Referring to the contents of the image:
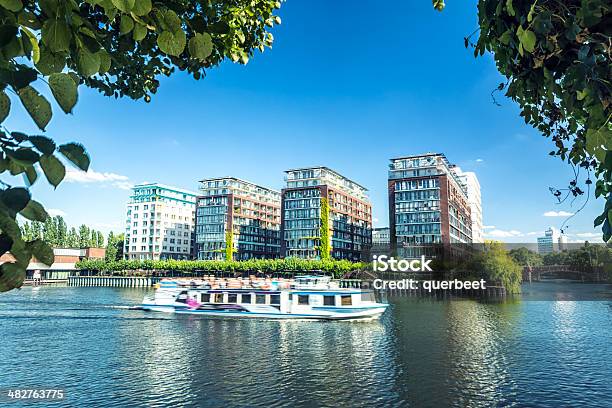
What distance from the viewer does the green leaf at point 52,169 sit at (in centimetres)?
189

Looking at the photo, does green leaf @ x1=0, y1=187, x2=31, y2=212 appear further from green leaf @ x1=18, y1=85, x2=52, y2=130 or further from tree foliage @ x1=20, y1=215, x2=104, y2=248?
tree foliage @ x1=20, y1=215, x2=104, y2=248

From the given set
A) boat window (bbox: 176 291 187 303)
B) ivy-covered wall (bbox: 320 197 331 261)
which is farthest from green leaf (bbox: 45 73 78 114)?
ivy-covered wall (bbox: 320 197 331 261)

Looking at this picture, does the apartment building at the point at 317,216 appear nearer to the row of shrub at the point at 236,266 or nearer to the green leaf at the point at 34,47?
the row of shrub at the point at 236,266

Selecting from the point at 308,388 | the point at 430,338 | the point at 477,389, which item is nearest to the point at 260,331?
the point at 430,338

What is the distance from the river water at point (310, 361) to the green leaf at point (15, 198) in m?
19.5

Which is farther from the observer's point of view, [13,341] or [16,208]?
[13,341]

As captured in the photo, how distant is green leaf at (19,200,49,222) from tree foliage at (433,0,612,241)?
3.16m

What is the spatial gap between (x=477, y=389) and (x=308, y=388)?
8.63m

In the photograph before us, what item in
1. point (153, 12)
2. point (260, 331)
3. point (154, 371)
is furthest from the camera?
point (260, 331)

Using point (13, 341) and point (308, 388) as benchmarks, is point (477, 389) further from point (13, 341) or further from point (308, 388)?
point (13, 341)

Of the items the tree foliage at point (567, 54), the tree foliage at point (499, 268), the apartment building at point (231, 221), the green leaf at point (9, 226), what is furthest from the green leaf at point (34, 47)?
the apartment building at point (231, 221)

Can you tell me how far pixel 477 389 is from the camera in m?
21.6

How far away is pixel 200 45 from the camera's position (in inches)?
91.0

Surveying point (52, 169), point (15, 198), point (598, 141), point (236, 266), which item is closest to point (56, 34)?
point (52, 169)
